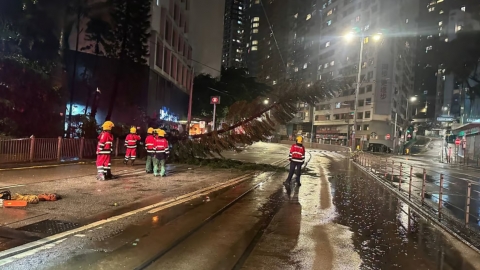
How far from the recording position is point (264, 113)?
18.9 metres

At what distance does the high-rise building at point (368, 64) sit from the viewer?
246 feet

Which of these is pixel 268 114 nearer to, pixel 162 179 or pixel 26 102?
pixel 162 179

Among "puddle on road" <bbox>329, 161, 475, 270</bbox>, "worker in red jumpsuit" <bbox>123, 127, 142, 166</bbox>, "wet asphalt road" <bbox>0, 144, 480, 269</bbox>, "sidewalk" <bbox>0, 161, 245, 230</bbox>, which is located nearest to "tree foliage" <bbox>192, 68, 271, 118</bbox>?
"worker in red jumpsuit" <bbox>123, 127, 142, 166</bbox>

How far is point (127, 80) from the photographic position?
28.5 meters

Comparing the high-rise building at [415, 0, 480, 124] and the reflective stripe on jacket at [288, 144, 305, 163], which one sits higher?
the high-rise building at [415, 0, 480, 124]

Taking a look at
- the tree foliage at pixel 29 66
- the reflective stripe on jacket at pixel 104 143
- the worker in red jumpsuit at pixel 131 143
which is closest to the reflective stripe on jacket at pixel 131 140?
the worker in red jumpsuit at pixel 131 143

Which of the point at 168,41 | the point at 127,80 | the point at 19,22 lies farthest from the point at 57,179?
the point at 168,41

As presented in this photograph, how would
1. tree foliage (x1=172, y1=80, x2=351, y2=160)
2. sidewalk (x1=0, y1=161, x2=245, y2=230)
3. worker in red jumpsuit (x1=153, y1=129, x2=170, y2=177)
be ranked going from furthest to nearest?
tree foliage (x1=172, y1=80, x2=351, y2=160)
worker in red jumpsuit (x1=153, y1=129, x2=170, y2=177)
sidewalk (x1=0, y1=161, x2=245, y2=230)

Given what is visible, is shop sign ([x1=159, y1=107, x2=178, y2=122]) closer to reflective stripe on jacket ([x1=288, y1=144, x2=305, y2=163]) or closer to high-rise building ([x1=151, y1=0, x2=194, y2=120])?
high-rise building ([x1=151, y1=0, x2=194, y2=120])

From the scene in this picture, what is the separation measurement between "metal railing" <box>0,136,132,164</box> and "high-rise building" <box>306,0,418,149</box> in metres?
52.3

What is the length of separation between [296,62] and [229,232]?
108m

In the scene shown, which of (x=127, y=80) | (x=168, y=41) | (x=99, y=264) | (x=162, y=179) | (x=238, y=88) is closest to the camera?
(x=99, y=264)

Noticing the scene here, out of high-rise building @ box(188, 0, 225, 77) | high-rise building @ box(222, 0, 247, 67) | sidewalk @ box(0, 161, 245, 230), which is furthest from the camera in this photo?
high-rise building @ box(222, 0, 247, 67)

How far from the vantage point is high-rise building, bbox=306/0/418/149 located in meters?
74.9
